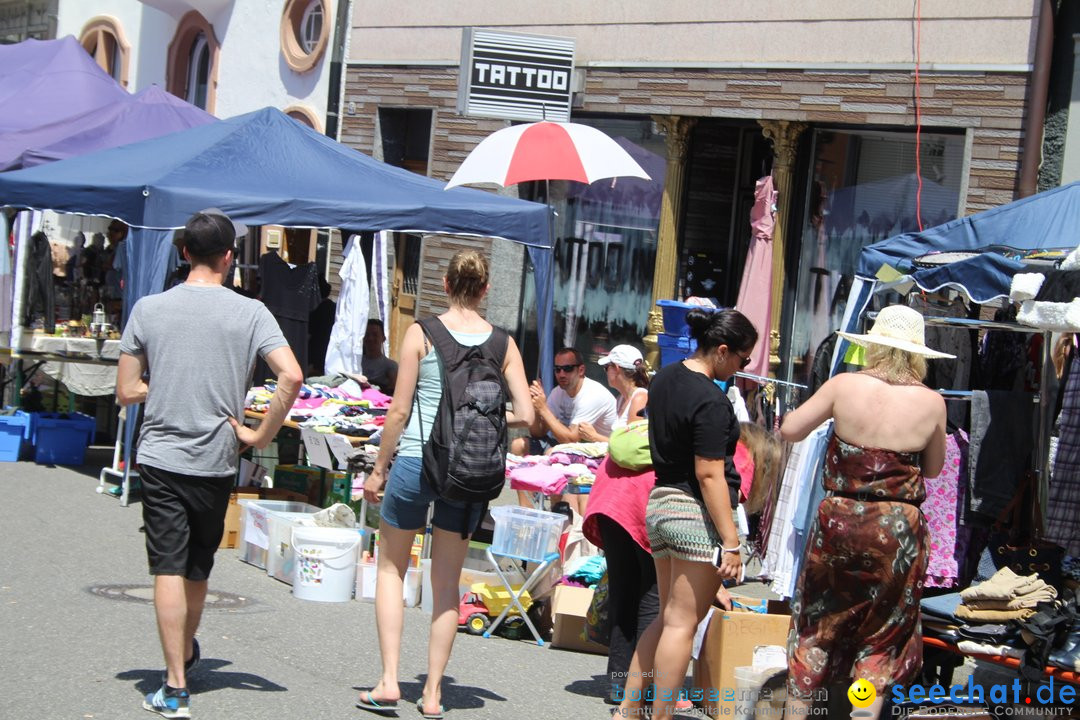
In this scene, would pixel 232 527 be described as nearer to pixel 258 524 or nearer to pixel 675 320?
pixel 258 524

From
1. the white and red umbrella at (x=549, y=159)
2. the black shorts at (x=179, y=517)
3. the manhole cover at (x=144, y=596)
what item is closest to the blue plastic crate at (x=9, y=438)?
the white and red umbrella at (x=549, y=159)

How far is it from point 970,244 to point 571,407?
9.93 feet

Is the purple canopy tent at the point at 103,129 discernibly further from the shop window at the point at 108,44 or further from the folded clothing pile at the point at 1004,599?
the folded clothing pile at the point at 1004,599

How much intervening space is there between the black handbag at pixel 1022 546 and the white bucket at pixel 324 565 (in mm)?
3504

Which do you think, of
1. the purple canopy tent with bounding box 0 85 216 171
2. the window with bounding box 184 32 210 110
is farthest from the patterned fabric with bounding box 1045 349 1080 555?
Answer: the window with bounding box 184 32 210 110

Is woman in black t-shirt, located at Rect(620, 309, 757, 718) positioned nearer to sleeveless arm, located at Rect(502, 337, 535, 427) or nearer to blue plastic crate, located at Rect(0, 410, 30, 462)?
sleeveless arm, located at Rect(502, 337, 535, 427)

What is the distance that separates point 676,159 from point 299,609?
7.24m

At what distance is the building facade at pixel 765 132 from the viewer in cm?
1139

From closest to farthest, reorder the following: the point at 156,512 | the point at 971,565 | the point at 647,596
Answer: the point at 156,512 → the point at 647,596 → the point at 971,565

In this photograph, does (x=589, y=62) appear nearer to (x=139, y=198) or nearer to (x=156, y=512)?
(x=139, y=198)

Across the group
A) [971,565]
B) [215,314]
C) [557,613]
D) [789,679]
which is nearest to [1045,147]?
[971,565]

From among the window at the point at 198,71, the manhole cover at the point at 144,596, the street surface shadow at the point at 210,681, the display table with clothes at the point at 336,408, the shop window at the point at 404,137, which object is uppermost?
the window at the point at 198,71

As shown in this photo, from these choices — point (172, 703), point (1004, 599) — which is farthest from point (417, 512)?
point (1004, 599)

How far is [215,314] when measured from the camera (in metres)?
5.48
